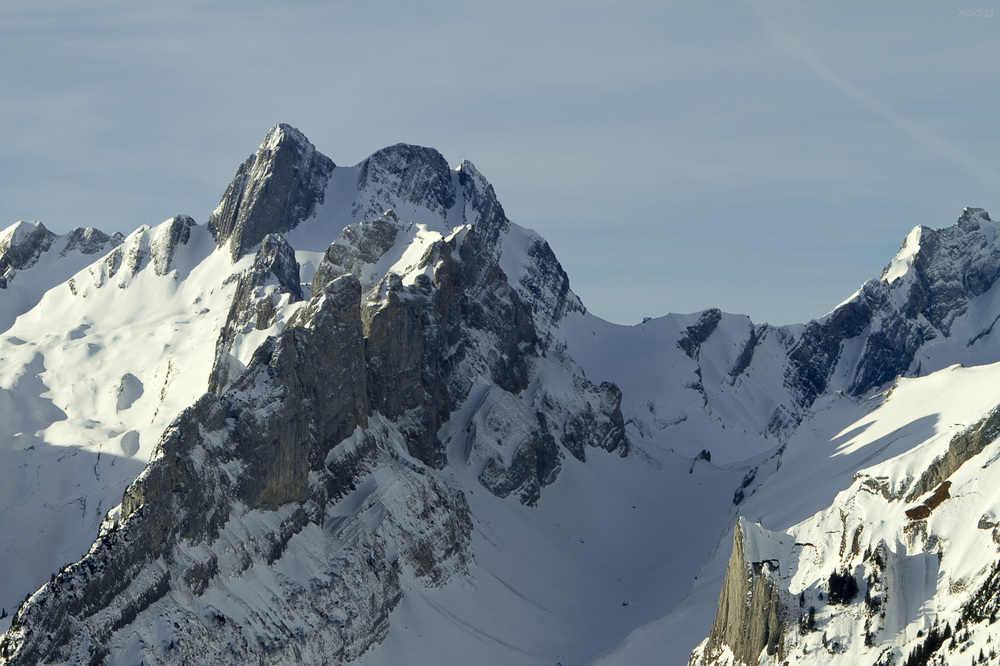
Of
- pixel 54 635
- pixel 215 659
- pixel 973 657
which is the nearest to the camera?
pixel 973 657

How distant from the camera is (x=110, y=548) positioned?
191 metres

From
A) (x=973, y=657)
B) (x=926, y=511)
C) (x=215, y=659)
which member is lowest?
(x=973, y=657)

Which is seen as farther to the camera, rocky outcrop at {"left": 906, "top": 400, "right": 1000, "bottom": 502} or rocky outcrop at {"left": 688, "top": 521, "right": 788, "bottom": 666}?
rocky outcrop at {"left": 906, "top": 400, "right": 1000, "bottom": 502}

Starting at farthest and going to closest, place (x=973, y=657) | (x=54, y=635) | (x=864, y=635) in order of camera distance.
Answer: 1. (x=54, y=635)
2. (x=864, y=635)
3. (x=973, y=657)

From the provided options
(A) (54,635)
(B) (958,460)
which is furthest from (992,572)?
(A) (54,635)

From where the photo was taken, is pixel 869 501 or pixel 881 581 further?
pixel 869 501

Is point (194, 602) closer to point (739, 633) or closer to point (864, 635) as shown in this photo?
point (739, 633)

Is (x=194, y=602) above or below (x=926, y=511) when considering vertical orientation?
above

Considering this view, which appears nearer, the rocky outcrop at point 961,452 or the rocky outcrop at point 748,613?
the rocky outcrop at point 748,613

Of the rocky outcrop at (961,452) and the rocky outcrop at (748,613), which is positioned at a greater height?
the rocky outcrop at (961,452)

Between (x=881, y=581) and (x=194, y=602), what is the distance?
8504 cm

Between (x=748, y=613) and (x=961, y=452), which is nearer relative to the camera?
(x=748, y=613)

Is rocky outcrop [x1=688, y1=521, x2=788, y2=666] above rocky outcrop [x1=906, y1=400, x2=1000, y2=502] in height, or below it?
below

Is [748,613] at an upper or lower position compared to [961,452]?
lower
